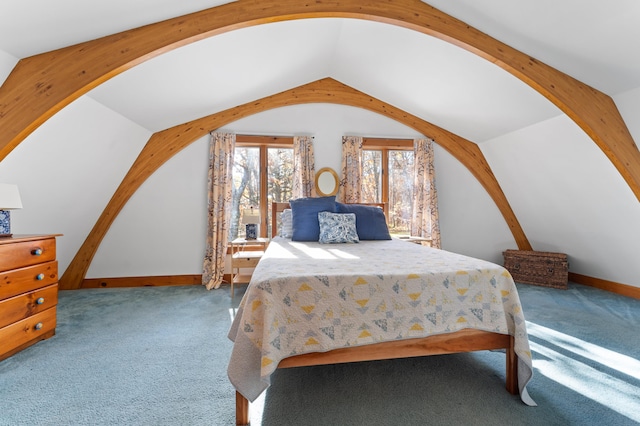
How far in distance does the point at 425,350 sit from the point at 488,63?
2.84 metres

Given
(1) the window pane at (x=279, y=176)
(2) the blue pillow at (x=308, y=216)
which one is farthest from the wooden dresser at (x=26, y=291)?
(1) the window pane at (x=279, y=176)

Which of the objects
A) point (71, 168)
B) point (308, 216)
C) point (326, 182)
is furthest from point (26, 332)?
point (326, 182)

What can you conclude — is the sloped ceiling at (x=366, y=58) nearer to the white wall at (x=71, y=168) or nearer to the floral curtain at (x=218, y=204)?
the white wall at (x=71, y=168)

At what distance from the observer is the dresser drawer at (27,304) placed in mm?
2012

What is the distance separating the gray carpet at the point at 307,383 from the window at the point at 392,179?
2.46 m

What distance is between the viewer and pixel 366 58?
3611mm

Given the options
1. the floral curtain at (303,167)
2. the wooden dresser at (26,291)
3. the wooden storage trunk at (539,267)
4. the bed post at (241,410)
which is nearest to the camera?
the bed post at (241,410)

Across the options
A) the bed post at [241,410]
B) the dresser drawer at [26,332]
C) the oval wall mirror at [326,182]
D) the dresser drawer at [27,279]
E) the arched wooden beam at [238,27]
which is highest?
the arched wooden beam at [238,27]

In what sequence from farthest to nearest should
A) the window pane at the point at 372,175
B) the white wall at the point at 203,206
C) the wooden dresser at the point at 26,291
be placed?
the window pane at the point at 372,175, the white wall at the point at 203,206, the wooden dresser at the point at 26,291

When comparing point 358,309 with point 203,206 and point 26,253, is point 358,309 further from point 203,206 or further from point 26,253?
point 203,206

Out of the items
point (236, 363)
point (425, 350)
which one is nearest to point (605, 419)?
point (425, 350)

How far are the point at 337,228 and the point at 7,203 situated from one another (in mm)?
2739

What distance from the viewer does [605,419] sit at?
4.74 ft

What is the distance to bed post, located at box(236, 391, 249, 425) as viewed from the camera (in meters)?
1.42
